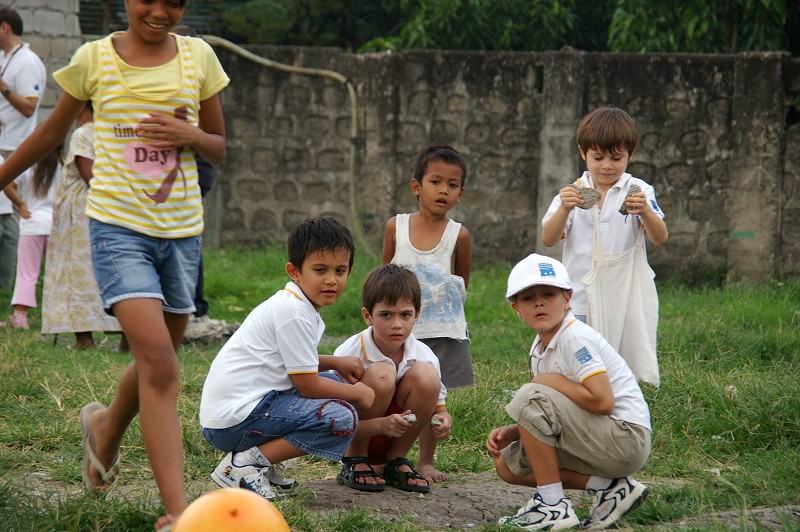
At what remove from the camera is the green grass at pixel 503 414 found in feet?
11.8

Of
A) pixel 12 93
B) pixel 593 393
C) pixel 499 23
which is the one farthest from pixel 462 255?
pixel 499 23

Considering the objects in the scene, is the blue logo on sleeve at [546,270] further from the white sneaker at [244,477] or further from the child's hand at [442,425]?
the white sneaker at [244,477]

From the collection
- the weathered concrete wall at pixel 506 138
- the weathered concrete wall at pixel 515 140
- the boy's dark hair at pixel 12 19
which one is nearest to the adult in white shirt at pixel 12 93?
the boy's dark hair at pixel 12 19

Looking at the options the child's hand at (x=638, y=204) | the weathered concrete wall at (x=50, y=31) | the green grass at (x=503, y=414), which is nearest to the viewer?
the green grass at (x=503, y=414)

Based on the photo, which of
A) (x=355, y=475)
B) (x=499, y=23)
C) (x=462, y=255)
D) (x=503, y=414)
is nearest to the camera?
(x=355, y=475)

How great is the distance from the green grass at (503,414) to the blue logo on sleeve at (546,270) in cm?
90

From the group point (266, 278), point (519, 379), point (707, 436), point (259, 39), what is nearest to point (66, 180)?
point (266, 278)

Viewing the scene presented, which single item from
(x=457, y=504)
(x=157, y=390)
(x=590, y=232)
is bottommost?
(x=457, y=504)

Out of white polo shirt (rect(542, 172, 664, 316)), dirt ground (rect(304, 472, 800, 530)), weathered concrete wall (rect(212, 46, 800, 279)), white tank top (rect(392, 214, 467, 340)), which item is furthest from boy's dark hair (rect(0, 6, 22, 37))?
dirt ground (rect(304, 472, 800, 530))

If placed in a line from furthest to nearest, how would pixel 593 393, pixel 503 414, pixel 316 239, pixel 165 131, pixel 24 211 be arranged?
pixel 24 211, pixel 503 414, pixel 316 239, pixel 593 393, pixel 165 131

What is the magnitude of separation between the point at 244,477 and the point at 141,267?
0.85 m

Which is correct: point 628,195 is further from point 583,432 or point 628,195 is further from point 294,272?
point 294,272

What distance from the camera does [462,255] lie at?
468 cm

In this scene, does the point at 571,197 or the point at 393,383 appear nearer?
the point at 393,383
